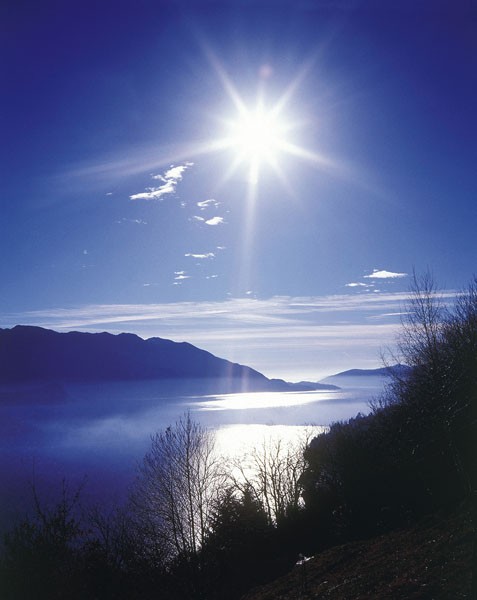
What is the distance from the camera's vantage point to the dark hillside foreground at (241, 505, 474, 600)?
38.3ft

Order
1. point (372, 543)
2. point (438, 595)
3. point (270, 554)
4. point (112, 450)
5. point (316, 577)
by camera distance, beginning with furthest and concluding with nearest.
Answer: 1. point (112, 450)
2. point (270, 554)
3. point (372, 543)
4. point (316, 577)
5. point (438, 595)

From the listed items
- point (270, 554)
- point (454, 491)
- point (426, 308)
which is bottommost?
point (270, 554)

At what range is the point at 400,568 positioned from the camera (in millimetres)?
14656

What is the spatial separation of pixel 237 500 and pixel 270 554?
4.94 meters

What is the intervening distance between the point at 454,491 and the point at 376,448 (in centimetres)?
1386

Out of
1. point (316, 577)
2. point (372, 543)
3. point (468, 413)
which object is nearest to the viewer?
point (316, 577)

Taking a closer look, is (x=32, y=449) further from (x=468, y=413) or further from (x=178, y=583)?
(x=468, y=413)

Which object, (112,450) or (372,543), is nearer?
(372,543)

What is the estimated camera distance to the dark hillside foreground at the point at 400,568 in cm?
1168

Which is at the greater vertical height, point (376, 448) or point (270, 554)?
point (376, 448)

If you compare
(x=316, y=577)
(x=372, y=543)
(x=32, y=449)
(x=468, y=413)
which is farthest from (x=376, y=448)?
(x=32, y=449)

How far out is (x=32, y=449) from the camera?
7490 inches

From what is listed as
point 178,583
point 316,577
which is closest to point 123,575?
point 178,583

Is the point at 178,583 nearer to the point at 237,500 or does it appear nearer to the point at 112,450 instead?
the point at 237,500
